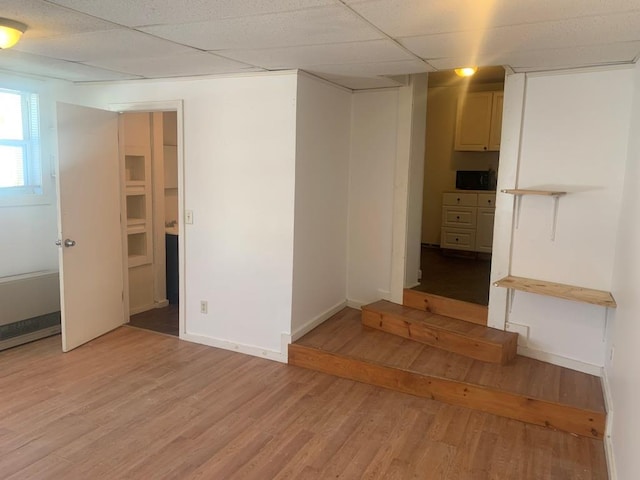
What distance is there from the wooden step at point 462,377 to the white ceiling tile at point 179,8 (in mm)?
2396

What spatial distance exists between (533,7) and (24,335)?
4370 millimetres

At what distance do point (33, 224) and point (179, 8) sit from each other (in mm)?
3088

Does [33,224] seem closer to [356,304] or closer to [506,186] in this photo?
[356,304]

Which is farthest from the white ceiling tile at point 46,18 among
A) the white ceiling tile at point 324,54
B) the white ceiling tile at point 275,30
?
the white ceiling tile at point 324,54

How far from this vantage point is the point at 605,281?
10.7 ft

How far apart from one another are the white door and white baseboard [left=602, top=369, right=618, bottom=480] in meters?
3.83

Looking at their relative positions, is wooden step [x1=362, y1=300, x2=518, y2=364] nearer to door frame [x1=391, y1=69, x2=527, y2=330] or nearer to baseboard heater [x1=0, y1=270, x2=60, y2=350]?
door frame [x1=391, y1=69, x2=527, y2=330]

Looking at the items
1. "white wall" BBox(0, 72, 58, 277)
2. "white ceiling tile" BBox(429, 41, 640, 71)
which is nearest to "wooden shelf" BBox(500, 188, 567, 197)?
"white ceiling tile" BBox(429, 41, 640, 71)

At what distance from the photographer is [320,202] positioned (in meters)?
4.05

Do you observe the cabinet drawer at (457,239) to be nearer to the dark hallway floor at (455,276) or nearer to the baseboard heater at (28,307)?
the dark hallway floor at (455,276)

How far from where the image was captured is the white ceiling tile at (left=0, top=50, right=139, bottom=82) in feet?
11.3

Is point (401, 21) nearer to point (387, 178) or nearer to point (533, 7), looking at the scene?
point (533, 7)

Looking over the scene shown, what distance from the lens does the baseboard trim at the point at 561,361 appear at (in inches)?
131

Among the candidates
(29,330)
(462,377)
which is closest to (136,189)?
(29,330)
